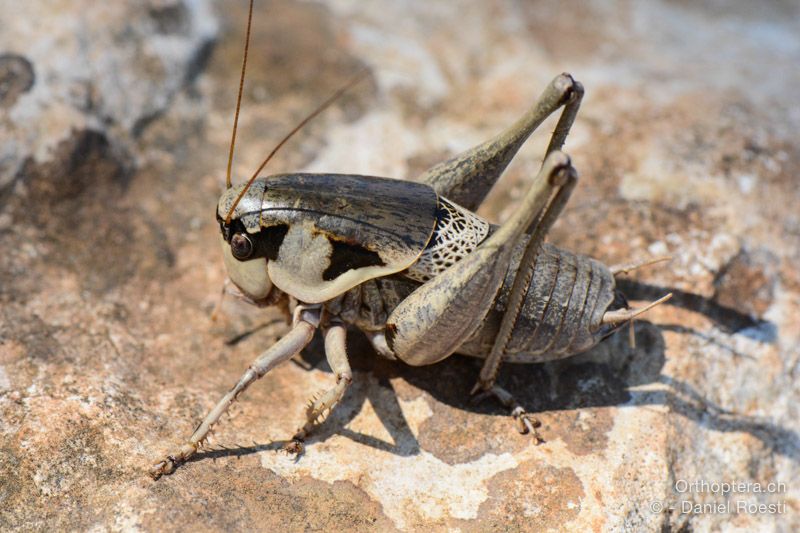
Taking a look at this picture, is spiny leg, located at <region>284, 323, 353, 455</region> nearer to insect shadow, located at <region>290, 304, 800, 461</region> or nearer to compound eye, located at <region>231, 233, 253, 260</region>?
insect shadow, located at <region>290, 304, 800, 461</region>

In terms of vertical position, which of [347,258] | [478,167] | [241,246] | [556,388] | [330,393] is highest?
[478,167]

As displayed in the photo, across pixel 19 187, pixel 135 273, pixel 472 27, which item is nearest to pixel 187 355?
pixel 135 273

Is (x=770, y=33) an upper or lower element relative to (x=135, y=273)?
upper

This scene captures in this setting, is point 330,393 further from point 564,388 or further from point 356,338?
point 564,388

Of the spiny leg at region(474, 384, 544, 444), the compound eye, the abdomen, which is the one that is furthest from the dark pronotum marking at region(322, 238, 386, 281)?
the spiny leg at region(474, 384, 544, 444)

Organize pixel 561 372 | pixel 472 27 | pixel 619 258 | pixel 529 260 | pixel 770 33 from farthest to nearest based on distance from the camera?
pixel 770 33, pixel 472 27, pixel 619 258, pixel 561 372, pixel 529 260

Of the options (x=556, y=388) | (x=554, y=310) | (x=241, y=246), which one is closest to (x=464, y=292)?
(x=554, y=310)

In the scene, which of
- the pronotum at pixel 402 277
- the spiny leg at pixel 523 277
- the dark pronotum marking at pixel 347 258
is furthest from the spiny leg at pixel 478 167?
the dark pronotum marking at pixel 347 258

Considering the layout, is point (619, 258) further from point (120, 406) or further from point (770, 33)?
point (770, 33)
